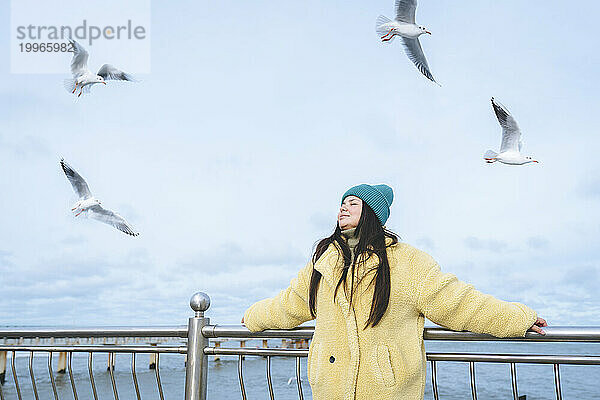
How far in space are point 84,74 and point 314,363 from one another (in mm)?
4884

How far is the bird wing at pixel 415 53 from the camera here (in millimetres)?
5676

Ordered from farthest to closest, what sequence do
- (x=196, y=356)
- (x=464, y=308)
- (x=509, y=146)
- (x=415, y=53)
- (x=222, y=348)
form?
(x=509, y=146), (x=415, y=53), (x=196, y=356), (x=222, y=348), (x=464, y=308)

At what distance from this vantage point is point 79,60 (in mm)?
6164

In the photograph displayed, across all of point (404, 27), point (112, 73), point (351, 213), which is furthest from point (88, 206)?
point (351, 213)

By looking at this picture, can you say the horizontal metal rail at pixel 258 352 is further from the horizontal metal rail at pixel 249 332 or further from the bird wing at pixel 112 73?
the bird wing at pixel 112 73

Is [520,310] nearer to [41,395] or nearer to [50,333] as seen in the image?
[50,333]

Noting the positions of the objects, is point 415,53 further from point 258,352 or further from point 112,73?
point 258,352

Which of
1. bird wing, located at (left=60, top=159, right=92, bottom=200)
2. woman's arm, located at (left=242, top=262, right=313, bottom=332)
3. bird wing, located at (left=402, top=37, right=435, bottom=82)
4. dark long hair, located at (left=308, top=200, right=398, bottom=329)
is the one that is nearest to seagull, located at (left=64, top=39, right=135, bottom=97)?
bird wing, located at (left=60, top=159, right=92, bottom=200)

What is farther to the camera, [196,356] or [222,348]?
[196,356]

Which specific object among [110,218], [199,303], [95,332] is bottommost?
[95,332]

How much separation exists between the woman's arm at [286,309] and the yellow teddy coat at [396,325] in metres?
0.18

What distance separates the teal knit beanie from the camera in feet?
7.12

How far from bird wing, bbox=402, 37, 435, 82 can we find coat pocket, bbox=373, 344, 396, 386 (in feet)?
13.5

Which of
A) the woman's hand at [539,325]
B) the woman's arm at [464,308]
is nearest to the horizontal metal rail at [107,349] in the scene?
the woman's arm at [464,308]
